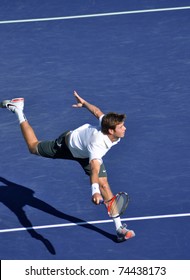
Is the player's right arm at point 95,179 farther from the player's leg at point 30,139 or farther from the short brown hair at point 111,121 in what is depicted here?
the player's leg at point 30,139

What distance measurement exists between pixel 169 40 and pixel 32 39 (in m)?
3.36

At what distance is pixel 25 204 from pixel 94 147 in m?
2.43

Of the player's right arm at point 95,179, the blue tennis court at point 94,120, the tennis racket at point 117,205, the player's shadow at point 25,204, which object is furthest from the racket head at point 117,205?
the player's shadow at point 25,204

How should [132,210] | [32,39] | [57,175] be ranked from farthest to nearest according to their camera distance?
[32,39] < [57,175] < [132,210]

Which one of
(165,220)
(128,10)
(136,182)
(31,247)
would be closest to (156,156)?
(136,182)

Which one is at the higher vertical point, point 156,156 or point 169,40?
point 169,40

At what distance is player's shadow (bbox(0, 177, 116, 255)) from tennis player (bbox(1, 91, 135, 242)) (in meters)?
0.90

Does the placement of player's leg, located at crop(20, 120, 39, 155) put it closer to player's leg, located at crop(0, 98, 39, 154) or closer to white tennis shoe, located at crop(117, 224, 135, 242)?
player's leg, located at crop(0, 98, 39, 154)

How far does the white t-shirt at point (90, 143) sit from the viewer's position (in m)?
15.8

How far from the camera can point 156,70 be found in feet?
70.7

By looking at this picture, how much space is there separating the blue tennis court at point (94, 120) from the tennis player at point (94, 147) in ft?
2.75

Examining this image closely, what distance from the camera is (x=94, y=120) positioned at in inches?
781

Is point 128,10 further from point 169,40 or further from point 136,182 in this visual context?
point 136,182

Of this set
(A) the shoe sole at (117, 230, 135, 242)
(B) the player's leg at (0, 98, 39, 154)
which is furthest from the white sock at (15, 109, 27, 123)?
(A) the shoe sole at (117, 230, 135, 242)
